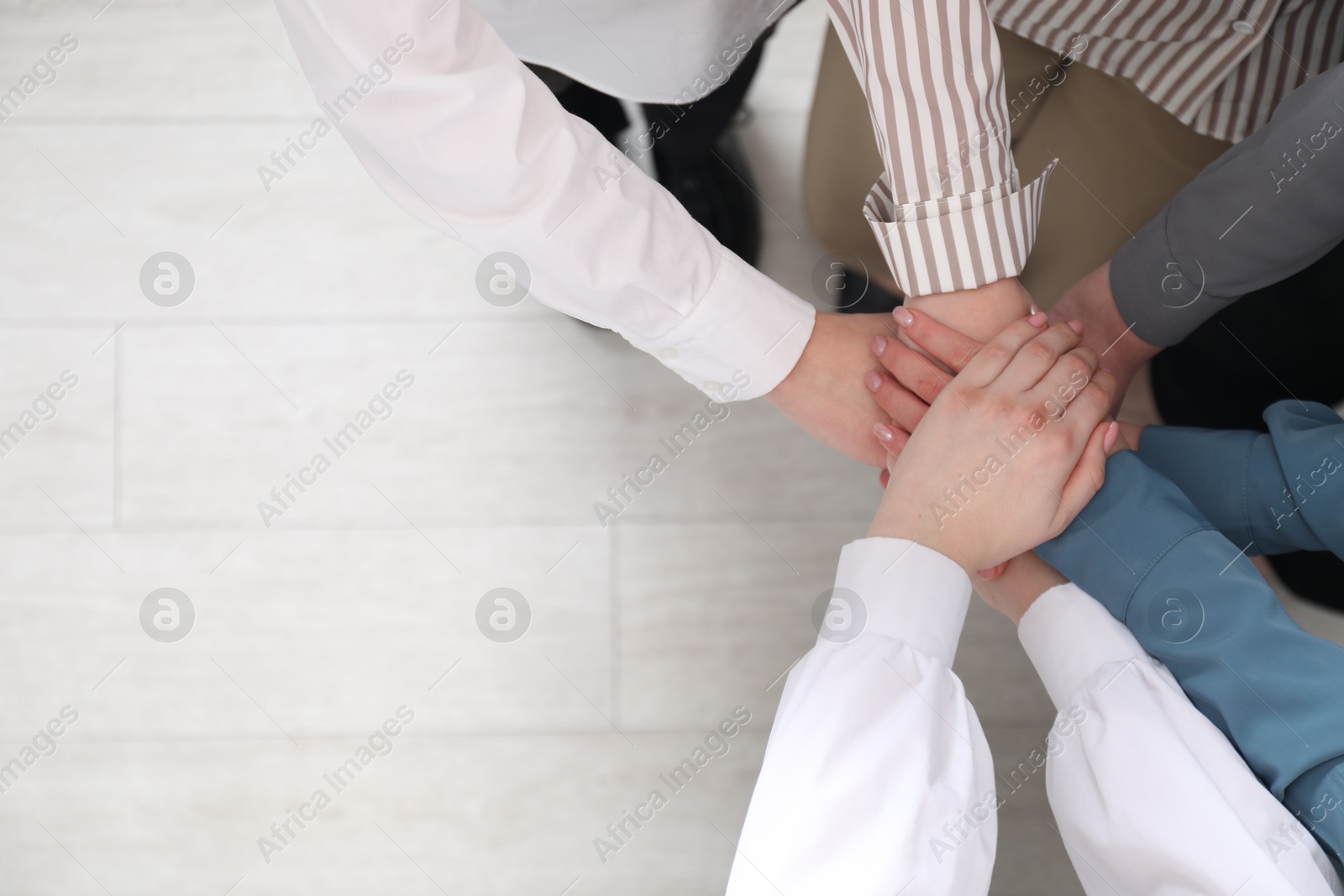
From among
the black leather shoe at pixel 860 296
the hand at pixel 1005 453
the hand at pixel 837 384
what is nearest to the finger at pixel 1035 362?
the hand at pixel 1005 453

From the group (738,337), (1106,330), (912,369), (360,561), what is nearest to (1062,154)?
(1106,330)

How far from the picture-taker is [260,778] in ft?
3.39

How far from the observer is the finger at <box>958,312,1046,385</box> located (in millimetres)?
720

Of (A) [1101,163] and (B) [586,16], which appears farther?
(A) [1101,163]

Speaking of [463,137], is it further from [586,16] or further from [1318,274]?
[1318,274]

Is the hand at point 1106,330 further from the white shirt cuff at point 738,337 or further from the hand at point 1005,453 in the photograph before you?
the white shirt cuff at point 738,337

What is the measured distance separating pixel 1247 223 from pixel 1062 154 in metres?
0.28

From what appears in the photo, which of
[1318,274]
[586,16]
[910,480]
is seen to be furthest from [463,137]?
[1318,274]

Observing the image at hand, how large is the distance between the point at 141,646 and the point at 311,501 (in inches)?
10.3

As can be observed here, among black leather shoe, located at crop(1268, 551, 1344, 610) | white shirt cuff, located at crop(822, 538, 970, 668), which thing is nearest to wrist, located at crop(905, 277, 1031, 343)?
white shirt cuff, located at crop(822, 538, 970, 668)

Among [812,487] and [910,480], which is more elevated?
[910,480]

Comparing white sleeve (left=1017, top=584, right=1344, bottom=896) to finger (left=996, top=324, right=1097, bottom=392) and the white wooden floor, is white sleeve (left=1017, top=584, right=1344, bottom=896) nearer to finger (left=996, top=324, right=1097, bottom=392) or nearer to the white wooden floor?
finger (left=996, top=324, right=1097, bottom=392)

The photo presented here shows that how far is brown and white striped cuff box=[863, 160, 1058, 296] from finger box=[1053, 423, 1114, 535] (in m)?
0.16

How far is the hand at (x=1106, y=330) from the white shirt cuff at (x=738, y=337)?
0.24 meters
